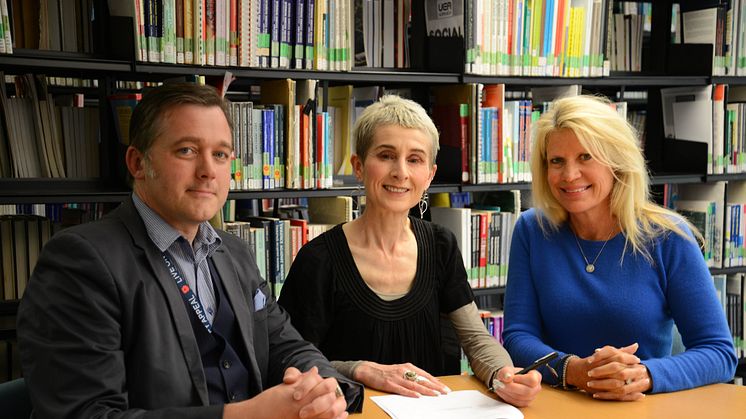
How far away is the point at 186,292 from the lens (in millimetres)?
1622

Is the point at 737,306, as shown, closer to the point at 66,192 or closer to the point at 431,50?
the point at 431,50

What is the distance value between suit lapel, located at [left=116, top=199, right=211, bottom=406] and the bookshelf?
3.94 ft

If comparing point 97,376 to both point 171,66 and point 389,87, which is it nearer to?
point 171,66

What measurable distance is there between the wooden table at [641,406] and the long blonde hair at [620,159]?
0.42 meters

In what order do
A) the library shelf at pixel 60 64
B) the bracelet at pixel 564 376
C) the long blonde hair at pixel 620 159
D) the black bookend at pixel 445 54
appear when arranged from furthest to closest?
the black bookend at pixel 445 54, the library shelf at pixel 60 64, the long blonde hair at pixel 620 159, the bracelet at pixel 564 376

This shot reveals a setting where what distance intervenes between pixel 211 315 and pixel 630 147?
126 cm

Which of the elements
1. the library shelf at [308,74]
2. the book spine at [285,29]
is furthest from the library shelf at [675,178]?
the book spine at [285,29]

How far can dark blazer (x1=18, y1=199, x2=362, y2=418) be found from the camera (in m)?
1.42

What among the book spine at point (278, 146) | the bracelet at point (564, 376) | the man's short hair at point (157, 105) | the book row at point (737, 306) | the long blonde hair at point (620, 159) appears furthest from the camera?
the book row at point (737, 306)

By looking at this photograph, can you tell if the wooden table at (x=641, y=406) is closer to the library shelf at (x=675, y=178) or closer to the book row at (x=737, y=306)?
the library shelf at (x=675, y=178)

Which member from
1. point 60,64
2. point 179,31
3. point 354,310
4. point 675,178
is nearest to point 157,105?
point 354,310

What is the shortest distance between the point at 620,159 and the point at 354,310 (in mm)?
857

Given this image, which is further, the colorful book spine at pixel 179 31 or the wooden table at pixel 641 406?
the colorful book spine at pixel 179 31

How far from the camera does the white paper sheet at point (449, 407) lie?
1.71m
